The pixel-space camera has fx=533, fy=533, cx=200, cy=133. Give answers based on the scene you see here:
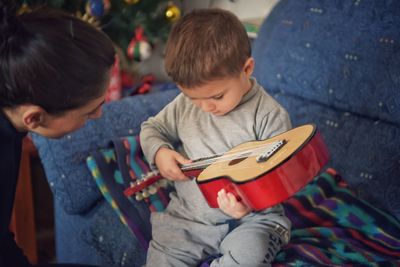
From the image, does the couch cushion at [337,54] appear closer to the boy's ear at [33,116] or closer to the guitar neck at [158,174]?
the guitar neck at [158,174]

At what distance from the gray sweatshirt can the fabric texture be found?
0.36 meters

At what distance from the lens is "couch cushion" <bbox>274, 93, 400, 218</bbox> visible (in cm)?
145

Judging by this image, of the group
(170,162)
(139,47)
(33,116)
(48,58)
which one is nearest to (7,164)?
(33,116)

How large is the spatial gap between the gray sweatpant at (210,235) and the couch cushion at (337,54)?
0.46 metres

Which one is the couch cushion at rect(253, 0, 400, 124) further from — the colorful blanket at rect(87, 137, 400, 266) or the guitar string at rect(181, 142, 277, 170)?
the guitar string at rect(181, 142, 277, 170)

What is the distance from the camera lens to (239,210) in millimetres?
1110

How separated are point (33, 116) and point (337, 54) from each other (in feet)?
3.09

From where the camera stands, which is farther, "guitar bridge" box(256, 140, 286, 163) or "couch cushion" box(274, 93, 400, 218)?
"couch cushion" box(274, 93, 400, 218)

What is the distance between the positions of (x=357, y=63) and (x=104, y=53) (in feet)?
2.68

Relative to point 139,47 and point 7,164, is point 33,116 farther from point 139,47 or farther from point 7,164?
point 139,47

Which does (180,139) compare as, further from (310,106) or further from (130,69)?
(130,69)

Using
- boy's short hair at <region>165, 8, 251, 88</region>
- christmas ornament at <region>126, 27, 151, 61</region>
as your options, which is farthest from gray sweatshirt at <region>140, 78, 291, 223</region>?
christmas ornament at <region>126, 27, 151, 61</region>

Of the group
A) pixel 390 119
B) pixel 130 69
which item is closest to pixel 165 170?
pixel 390 119

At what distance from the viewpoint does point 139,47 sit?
2068 millimetres
